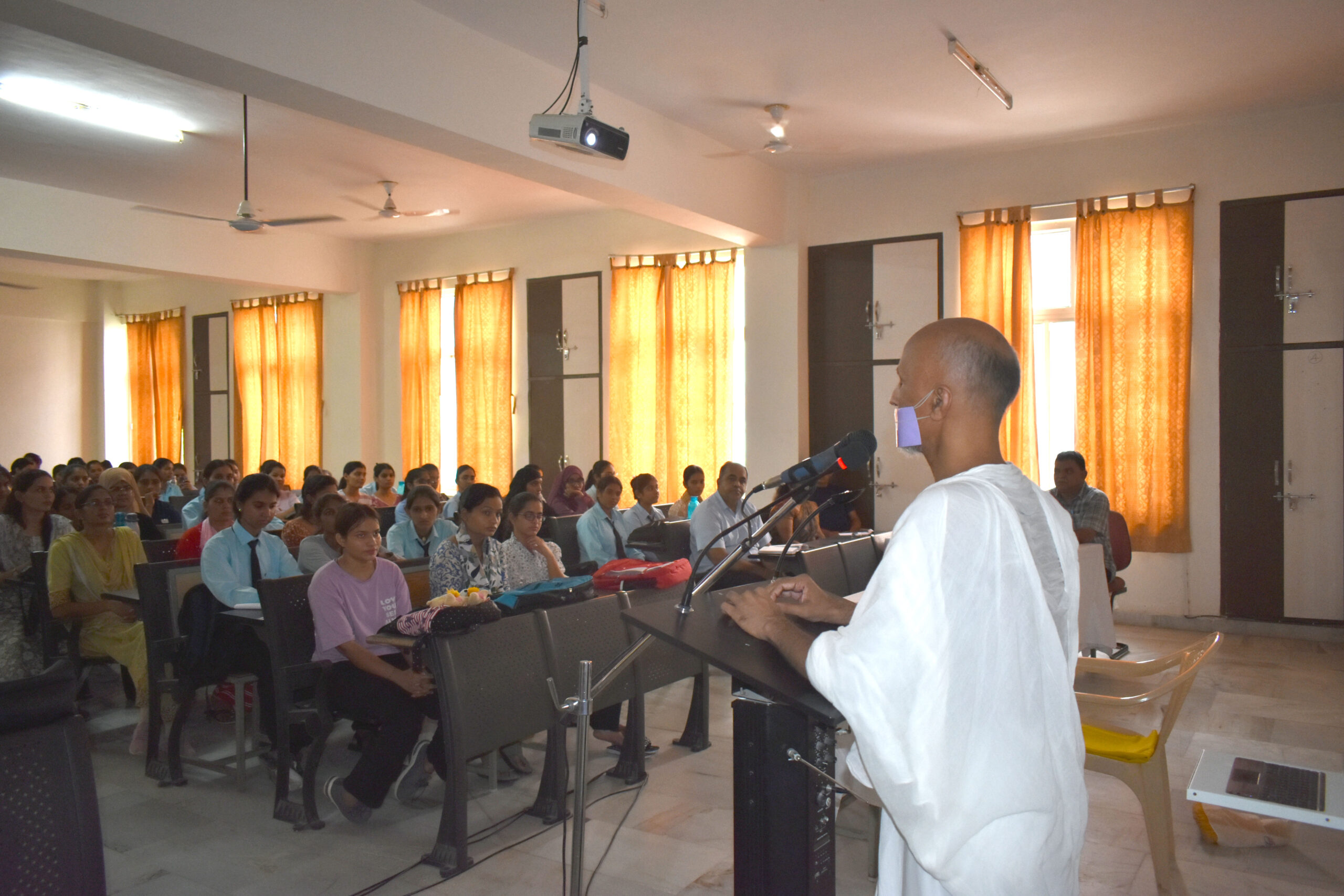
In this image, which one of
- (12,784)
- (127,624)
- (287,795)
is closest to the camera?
(12,784)

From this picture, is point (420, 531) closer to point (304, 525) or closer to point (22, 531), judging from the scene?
point (304, 525)

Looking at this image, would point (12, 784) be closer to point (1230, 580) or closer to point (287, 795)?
point (287, 795)

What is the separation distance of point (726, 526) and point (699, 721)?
164 centimetres

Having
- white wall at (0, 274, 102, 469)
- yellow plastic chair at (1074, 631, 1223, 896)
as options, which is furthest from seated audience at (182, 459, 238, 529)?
white wall at (0, 274, 102, 469)

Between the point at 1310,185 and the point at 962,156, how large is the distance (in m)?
2.28

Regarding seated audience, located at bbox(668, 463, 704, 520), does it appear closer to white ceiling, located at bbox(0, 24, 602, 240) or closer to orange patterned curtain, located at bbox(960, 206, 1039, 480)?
orange patterned curtain, located at bbox(960, 206, 1039, 480)

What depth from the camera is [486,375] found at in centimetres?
998

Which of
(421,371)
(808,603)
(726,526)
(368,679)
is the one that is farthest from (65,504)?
(421,371)

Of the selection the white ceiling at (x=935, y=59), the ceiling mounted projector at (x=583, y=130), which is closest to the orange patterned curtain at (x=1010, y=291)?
the white ceiling at (x=935, y=59)

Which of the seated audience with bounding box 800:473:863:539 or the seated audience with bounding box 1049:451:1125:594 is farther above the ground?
the seated audience with bounding box 1049:451:1125:594

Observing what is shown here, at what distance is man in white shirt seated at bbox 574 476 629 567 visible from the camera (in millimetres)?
6207

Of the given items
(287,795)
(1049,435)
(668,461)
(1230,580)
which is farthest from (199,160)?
(1230,580)

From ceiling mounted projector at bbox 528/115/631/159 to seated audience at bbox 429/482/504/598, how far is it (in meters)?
1.56

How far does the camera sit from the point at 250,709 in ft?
15.5
